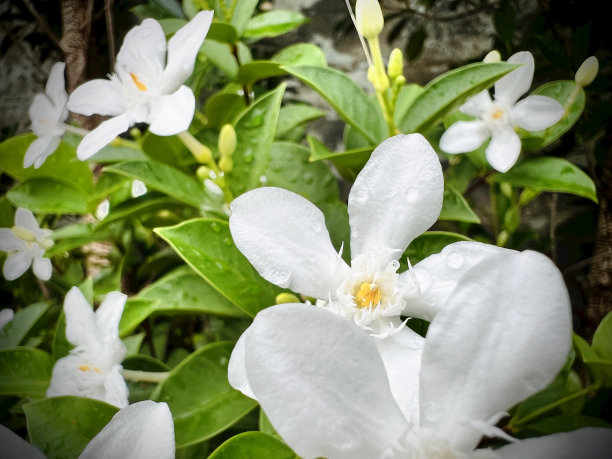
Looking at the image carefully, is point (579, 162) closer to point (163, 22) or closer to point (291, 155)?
point (291, 155)

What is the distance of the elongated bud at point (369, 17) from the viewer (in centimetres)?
49

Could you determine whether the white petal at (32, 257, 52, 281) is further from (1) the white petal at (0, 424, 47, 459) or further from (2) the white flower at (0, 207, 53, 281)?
(1) the white petal at (0, 424, 47, 459)

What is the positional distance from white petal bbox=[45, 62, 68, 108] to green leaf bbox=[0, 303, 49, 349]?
1.02 feet

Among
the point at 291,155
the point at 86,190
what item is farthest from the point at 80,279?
the point at 291,155

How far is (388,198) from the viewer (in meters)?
0.40

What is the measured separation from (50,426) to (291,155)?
411 mm

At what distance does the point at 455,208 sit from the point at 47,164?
65 centimetres

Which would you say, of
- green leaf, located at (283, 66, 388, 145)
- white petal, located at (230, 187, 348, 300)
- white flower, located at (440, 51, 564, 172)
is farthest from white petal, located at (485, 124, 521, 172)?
white petal, located at (230, 187, 348, 300)

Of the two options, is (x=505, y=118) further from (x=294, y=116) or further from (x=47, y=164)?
(x=47, y=164)

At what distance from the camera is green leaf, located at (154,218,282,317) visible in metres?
0.46

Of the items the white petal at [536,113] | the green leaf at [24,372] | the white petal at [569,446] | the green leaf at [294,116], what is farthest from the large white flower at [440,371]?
the green leaf at [294,116]

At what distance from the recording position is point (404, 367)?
0.35 meters

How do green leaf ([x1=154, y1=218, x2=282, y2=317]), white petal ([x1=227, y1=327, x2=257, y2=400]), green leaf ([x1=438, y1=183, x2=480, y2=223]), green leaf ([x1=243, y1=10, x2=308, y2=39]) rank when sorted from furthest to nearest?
green leaf ([x1=243, y1=10, x2=308, y2=39]), green leaf ([x1=438, y1=183, x2=480, y2=223]), green leaf ([x1=154, y1=218, x2=282, y2=317]), white petal ([x1=227, y1=327, x2=257, y2=400])

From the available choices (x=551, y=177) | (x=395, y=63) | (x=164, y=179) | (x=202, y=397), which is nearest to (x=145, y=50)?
(x=164, y=179)
